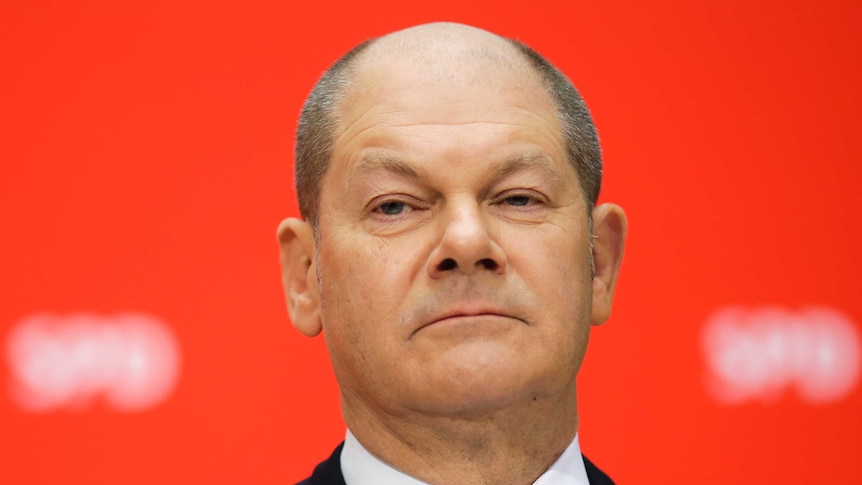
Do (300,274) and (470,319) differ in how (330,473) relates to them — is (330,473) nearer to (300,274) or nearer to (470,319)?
(300,274)

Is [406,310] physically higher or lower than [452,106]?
lower

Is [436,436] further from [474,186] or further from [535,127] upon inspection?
[535,127]

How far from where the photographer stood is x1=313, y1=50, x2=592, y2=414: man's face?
1.83m

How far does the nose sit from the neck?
0.79 feet

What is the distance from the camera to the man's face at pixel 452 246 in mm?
1830

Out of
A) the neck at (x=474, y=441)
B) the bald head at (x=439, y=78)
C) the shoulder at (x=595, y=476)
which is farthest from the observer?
the shoulder at (x=595, y=476)

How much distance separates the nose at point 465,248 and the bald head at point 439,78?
27 centimetres

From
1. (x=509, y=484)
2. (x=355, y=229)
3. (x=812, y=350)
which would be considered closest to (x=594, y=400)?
(x=812, y=350)

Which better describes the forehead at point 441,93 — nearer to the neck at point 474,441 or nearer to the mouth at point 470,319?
the mouth at point 470,319

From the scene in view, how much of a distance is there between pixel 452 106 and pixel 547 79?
27 cm

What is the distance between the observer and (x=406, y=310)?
1.85 metres

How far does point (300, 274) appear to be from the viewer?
7.27 feet

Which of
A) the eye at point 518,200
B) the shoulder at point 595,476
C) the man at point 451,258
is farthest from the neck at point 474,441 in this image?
the eye at point 518,200

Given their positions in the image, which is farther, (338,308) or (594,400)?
(594,400)
